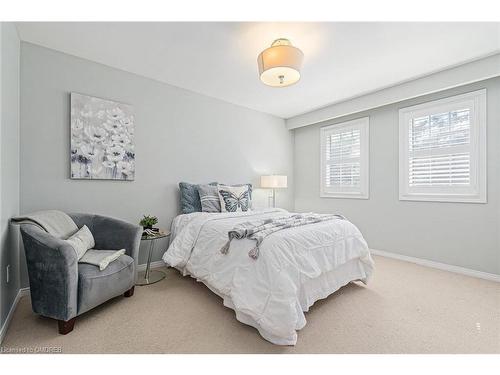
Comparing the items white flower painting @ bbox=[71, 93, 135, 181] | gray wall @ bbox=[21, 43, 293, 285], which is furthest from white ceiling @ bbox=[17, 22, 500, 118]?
white flower painting @ bbox=[71, 93, 135, 181]

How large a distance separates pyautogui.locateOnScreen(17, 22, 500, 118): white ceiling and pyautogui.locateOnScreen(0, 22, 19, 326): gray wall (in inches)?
16.8

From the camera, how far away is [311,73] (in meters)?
2.95

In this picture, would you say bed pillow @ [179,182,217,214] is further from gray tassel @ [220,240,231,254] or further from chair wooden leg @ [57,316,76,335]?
chair wooden leg @ [57,316,76,335]

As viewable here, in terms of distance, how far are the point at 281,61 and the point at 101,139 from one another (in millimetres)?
2169

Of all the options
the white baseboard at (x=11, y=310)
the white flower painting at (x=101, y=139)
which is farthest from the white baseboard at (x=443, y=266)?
the white baseboard at (x=11, y=310)

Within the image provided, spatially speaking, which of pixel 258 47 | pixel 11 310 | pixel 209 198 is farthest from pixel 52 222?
pixel 258 47

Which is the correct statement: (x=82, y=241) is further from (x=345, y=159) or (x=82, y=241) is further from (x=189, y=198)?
(x=345, y=159)

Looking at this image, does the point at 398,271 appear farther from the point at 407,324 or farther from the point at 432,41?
the point at 432,41

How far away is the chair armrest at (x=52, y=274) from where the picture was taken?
1.62 m

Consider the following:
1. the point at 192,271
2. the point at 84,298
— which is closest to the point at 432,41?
the point at 192,271

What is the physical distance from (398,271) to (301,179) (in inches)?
97.5

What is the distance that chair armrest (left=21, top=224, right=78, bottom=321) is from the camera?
5.30 feet
